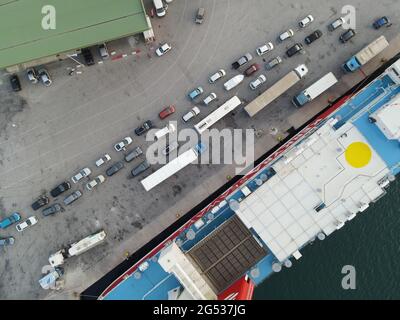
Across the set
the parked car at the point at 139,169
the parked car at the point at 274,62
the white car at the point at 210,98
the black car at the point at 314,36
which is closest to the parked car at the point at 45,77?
the parked car at the point at 139,169

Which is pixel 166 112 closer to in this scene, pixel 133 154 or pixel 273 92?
pixel 133 154

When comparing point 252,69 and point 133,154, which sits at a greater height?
point 133,154

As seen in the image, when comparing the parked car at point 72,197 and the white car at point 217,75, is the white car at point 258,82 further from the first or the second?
the parked car at point 72,197

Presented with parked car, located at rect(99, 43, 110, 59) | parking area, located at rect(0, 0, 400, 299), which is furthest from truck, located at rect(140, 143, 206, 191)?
parked car, located at rect(99, 43, 110, 59)

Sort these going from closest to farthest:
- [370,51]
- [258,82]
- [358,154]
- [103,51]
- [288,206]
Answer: [288,206] → [358,154] → [370,51] → [258,82] → [103,51]

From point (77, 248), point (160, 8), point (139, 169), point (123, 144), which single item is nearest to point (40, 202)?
point (77, 248)

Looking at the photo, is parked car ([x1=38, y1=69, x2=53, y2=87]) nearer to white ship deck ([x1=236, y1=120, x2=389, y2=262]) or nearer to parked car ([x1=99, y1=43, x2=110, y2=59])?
parked car ([x1=99, y1=43, x2=110, y2=59])

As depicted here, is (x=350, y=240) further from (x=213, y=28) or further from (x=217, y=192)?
(x=213, y=28)
